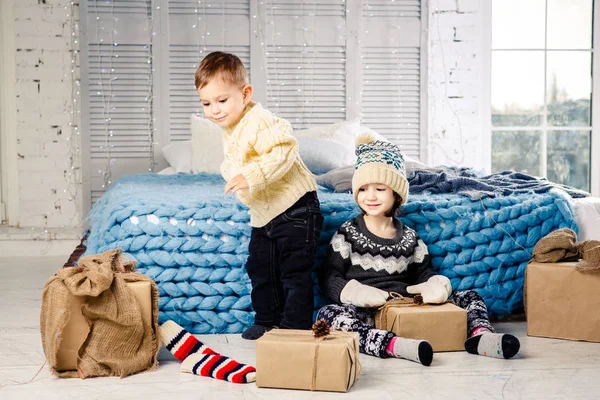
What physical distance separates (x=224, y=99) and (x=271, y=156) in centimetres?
21

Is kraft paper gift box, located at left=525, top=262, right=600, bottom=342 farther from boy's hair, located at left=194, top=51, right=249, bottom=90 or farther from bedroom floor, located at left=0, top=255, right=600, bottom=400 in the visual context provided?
boy's hair, located at left=194, top=51, right=249, bottom=90

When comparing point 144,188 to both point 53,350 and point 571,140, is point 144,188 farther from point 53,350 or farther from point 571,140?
point 571,140

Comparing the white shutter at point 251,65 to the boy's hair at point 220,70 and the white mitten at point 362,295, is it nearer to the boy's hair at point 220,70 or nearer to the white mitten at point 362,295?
the boy's hair at point 220,70

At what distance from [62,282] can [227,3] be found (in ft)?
8.81

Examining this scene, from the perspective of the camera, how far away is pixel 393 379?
6.07ft

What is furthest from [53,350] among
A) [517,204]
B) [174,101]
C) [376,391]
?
[174,101]

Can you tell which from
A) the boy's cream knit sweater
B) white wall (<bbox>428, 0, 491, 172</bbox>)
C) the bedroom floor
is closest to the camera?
the bedroom floor

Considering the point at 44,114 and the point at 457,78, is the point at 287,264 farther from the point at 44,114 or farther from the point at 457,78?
the point at 457,78

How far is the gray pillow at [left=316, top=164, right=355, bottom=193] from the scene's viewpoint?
2812 mm

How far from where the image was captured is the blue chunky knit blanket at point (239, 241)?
2.27 m

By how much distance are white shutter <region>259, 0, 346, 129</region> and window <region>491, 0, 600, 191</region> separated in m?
0.95

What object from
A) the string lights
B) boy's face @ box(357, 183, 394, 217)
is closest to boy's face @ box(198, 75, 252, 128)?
boy's face @ box(357, 183, 394, 217)

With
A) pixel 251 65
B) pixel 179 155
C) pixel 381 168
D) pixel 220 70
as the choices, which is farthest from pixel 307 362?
pixel 251 65

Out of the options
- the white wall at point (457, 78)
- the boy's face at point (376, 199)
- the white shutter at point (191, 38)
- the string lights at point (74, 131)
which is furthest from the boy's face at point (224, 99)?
the white wall at point (457, 78)
